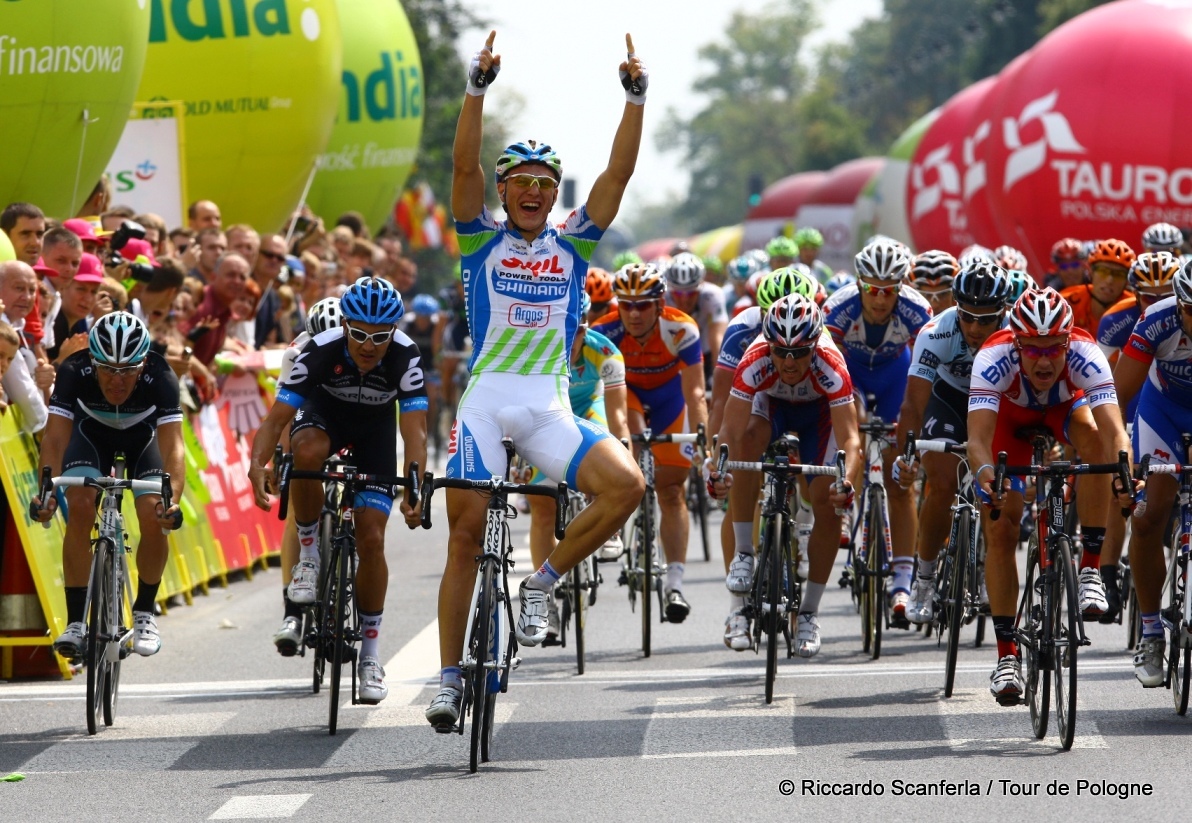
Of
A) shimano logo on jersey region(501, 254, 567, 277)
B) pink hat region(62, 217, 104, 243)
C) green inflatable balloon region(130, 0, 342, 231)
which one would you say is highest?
green inflatable balloon region(130, 0, 342, 231)

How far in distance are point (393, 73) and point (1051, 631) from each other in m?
16.6

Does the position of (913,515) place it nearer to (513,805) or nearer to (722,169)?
(513,805)

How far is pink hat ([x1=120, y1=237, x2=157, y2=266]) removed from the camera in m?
13.4

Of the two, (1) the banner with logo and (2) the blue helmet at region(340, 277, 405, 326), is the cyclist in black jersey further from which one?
(1) the banner with logo

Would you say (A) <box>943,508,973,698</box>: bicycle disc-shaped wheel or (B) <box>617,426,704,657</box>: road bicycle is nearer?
(A) <box>943,508,973,698</box>: bicycle disc-shaped wheel

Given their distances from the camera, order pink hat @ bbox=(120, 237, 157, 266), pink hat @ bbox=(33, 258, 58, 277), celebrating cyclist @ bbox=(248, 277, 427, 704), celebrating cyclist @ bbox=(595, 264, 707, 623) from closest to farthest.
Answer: celebrating cyclist @ bbox=(248, 277, 427, 704) < pink hat @ bbox=(33, 258, 58, 277) < celebrating cyclist @ bbox=(595, 264, 707, 623) < pink hat @ bbox=(120, 237, 157, 266)

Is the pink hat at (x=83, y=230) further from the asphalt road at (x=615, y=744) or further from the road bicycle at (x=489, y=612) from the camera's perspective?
the road bicycle at (x=489, y=612)

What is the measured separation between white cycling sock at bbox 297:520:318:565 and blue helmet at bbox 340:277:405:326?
121cm

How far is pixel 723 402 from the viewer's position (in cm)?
1184

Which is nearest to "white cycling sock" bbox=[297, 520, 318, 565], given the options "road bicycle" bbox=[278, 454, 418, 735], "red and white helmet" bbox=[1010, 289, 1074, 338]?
"road bicycle" bbox=[278, 454, 418, 735]

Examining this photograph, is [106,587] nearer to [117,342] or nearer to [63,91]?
[117,342]

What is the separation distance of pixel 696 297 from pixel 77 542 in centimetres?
757

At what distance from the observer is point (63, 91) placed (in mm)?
13836

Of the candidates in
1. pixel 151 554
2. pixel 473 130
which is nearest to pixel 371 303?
pixel 473 130
